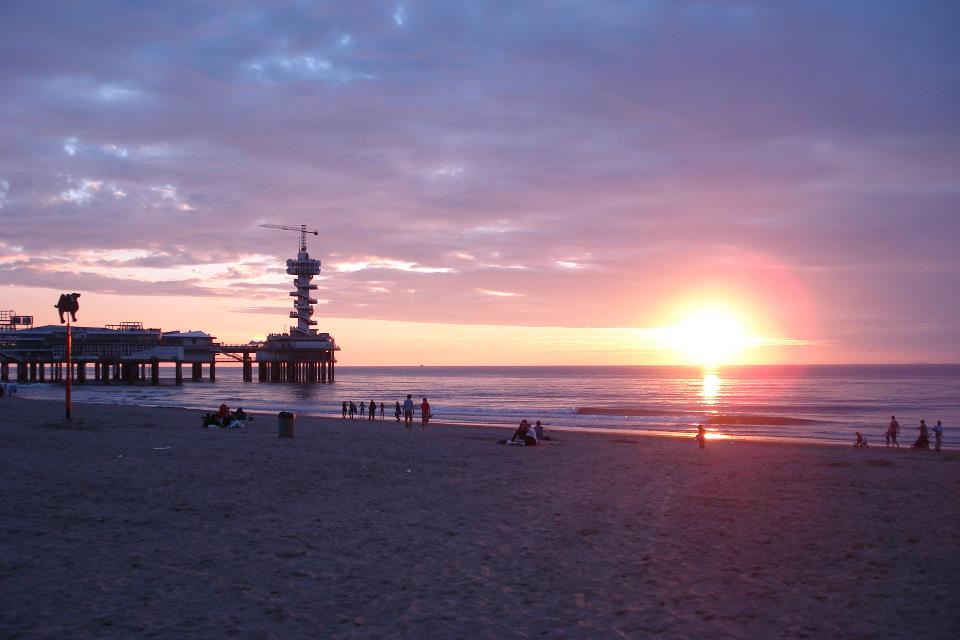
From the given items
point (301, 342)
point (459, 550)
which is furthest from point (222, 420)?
point (301, 342)

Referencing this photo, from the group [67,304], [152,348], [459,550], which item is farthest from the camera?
[152,348]

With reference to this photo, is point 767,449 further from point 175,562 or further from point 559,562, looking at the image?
point 175,562

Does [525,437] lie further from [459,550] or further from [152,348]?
[152,348]

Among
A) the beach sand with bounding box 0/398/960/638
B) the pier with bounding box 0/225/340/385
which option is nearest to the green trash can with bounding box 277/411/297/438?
the beach sand with bounding box 0/398/960/638

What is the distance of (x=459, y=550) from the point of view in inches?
340

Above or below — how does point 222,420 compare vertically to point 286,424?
below

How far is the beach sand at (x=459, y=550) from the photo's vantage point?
624cm

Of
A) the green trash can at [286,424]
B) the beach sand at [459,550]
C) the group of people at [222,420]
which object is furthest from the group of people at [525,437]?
the group of people at [222,420]

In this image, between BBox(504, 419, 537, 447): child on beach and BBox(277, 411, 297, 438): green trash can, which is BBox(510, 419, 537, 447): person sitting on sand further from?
BBox(277, 411, 297, 438): green trash can

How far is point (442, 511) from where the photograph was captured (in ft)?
36.0

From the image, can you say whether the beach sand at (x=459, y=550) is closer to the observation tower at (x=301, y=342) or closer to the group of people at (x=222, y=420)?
the group of people at (x=222, y=420)

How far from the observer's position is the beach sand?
6.24m

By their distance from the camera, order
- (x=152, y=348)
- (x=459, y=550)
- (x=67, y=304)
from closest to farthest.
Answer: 1. (x=459, y=550)
2. (x=67, y=304)
3. (x=152, y=348)

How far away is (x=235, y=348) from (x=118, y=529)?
307 ft
